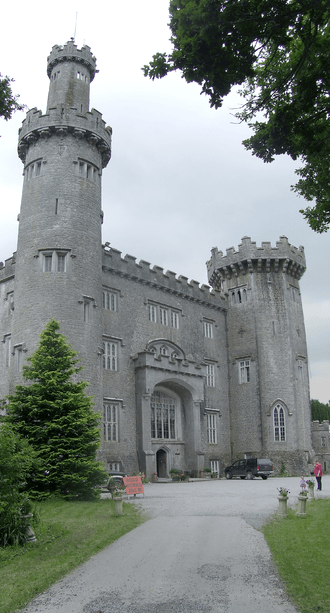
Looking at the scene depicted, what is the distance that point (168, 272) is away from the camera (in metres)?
33.8

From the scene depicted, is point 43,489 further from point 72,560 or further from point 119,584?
point 119,584

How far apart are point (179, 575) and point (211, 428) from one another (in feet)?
88.9

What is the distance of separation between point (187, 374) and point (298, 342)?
9.99 metres

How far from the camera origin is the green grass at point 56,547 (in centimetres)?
743

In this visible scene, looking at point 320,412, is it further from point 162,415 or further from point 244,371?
point 162,415

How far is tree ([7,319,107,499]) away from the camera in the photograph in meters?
17.2

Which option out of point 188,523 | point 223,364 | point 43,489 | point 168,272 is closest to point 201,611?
point 188,523

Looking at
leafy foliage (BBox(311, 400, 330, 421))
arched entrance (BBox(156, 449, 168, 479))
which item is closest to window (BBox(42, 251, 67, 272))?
arched entrance (BBox(156, 449, 168, 479))

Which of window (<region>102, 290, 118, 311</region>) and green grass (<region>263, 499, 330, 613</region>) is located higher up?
window (<region>102, 290, 118, 311</region>)

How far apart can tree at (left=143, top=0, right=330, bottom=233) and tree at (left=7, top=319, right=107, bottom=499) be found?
1128cm

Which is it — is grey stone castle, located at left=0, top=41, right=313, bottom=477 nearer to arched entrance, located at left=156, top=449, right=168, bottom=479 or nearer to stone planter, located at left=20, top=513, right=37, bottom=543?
arched entrance, located at left=156, top=449, right=168, bottom=479

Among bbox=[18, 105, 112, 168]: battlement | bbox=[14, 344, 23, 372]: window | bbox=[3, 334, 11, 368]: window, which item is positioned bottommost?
bbox=[14, 344, 23, 372]: window

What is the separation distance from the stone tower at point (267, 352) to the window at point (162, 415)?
629 centimetres

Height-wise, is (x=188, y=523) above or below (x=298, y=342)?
below
